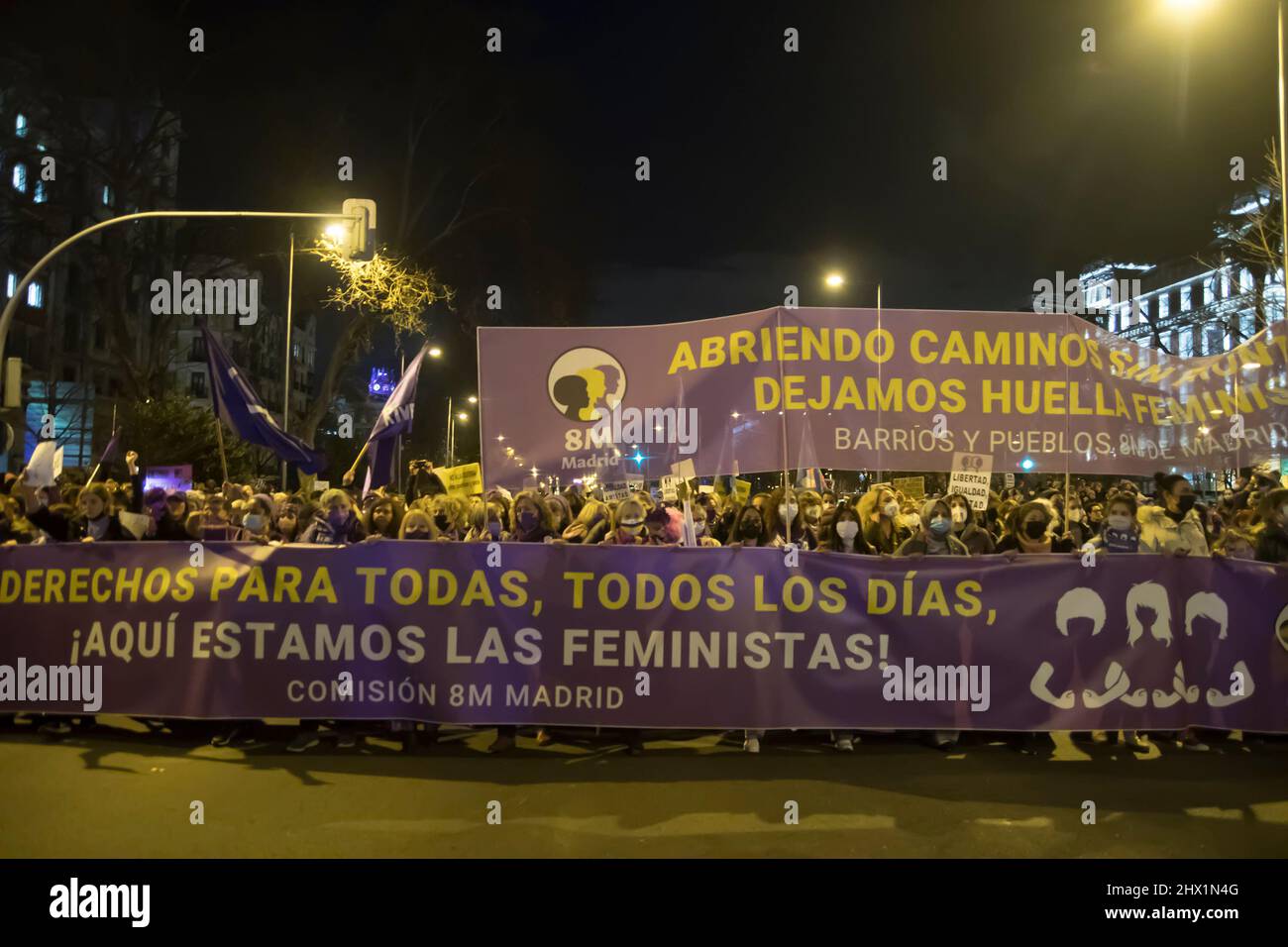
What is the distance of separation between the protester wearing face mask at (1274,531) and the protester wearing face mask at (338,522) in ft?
22.6

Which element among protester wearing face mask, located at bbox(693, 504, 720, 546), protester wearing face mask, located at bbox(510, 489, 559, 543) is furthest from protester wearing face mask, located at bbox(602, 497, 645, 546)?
protester wearing face mask, located at bbox(693, 504, 720, 546)

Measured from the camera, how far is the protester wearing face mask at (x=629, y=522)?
7.71 m

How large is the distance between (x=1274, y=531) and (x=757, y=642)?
411 cm

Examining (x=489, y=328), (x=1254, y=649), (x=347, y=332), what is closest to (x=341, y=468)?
(x=347, y=332)

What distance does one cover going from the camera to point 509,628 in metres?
6.96

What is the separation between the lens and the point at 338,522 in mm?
7723

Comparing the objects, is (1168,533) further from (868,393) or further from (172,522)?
(172,522)

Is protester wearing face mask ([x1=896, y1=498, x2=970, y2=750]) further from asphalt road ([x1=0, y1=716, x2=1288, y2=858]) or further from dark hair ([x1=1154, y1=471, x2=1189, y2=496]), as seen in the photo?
dark hair ([x1=1154, y1=471, x2=1189, y2=496])

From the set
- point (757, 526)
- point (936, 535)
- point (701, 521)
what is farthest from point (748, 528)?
point (701, 521)

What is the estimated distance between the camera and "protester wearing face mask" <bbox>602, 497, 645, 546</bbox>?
7.71 m

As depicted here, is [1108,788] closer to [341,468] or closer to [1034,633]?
[1034,633]

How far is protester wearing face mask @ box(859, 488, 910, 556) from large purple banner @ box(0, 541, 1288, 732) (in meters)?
1.45

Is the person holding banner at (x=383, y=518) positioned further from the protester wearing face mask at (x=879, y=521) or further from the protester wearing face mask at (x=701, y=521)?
the protester wearing face mask at (x=879, y=521)

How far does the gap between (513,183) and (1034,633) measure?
2553 cm
